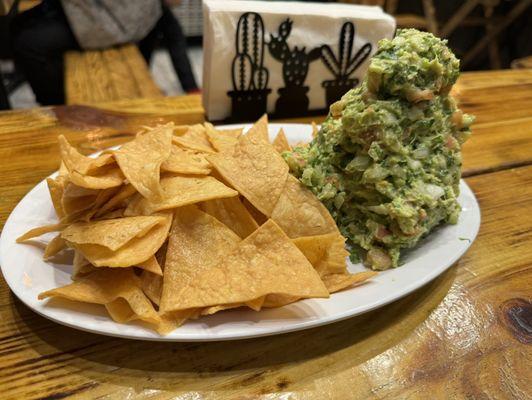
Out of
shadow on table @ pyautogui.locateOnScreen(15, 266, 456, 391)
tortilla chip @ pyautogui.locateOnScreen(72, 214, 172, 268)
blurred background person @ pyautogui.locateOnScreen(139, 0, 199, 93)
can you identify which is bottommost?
blurred background person @ pyautogui.locateOnScreen(139, 0, 199, 93)

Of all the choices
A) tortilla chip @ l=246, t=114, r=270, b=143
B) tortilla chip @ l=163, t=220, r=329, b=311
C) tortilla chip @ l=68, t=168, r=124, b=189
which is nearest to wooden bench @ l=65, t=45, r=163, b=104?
tortilla chip @ l=246, t=114, r=270, b=143

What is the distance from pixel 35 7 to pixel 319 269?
2413 mm

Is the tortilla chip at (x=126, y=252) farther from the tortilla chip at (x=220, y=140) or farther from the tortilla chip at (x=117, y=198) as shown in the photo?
the tortilla chip at (x=220, y=140)

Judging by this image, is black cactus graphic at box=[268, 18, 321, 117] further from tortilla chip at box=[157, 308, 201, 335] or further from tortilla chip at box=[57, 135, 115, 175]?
tortilla chip at box=[157, 308, 201, 335]

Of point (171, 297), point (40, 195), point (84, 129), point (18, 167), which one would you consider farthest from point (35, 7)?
point (171, 297)

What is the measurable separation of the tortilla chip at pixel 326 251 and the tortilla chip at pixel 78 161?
1.36ft

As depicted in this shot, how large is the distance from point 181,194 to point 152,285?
186 mm

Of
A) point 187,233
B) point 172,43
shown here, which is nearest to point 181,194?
point 187,233

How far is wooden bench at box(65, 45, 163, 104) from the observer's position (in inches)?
78.4

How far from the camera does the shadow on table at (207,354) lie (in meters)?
0.76

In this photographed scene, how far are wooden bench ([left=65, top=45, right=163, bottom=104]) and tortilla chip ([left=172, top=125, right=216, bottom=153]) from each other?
0.82 metres

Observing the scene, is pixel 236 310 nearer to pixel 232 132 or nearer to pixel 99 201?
pixel 99 201

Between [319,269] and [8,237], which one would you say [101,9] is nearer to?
[8,237]

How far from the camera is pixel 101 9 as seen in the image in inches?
98.3
